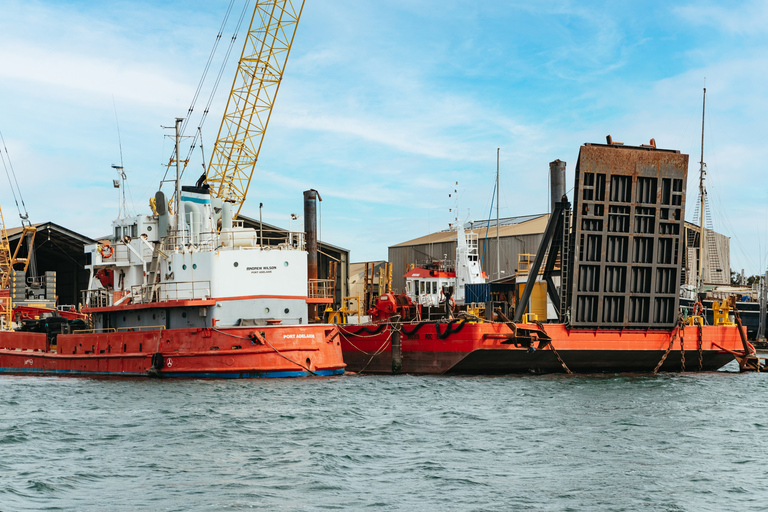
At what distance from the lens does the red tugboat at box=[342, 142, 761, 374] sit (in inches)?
1049

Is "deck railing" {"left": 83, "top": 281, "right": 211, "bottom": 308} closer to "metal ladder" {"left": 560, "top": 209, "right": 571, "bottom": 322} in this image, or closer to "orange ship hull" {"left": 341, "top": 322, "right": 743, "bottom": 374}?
"orange ship hull" {"left": 341, "top": 322, "right": 743, "bottom": 374}

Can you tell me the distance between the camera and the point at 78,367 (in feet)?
91.7

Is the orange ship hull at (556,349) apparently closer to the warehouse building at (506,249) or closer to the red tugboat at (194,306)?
the red tugboat at (194,306)

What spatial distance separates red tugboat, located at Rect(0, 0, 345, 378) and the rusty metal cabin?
8.72 m

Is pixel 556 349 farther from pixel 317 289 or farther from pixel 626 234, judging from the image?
pixel 317 289

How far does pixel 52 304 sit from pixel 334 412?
94.1ft

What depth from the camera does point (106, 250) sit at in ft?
93.8

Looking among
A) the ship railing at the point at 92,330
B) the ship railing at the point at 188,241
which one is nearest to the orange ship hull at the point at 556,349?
the ship railing at the point at 188,241

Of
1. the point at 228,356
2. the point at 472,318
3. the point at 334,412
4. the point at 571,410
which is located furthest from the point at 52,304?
the point at 571,410

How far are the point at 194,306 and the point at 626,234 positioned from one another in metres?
14.2

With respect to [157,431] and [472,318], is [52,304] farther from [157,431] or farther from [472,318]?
[157,431]

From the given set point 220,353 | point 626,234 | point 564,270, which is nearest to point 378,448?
point 220,353

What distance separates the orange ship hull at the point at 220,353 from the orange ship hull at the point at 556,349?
4.32m

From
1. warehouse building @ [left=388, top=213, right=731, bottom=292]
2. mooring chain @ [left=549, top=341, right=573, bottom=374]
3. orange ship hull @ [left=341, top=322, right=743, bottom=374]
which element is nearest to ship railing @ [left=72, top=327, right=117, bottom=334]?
orange ship hull @ [left=341, top=322, right=743, bottom=374]
